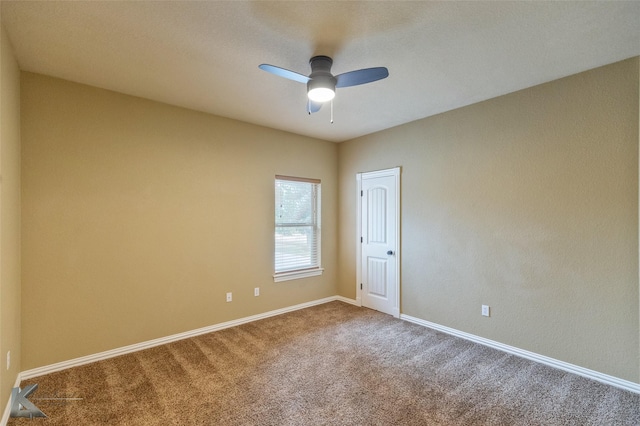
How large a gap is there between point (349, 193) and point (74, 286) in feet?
12.1

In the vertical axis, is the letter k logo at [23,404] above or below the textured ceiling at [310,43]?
below

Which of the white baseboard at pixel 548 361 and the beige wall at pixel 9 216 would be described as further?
the white baseboard at pixel 548 361

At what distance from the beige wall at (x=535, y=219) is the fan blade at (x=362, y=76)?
1901mm

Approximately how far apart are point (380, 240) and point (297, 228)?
1287mm

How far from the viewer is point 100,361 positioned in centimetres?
297

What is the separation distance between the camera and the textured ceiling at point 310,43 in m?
1.91

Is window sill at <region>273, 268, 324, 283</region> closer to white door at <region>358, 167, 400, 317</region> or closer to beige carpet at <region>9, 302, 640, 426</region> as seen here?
white door at <region>358, 167, 400, 317</region>

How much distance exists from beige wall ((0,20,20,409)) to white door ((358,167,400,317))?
392 cm

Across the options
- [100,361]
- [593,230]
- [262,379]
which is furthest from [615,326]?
[100,361]

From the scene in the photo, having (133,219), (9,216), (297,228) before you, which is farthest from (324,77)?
(297,228)

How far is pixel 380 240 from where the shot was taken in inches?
178

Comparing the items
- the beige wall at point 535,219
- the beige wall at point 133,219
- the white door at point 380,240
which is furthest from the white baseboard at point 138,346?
the beige wall at point 535,219

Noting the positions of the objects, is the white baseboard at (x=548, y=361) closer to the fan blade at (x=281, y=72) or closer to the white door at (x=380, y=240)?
the white door at (x=380, y=240)

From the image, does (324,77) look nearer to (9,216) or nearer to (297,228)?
(9,216)
